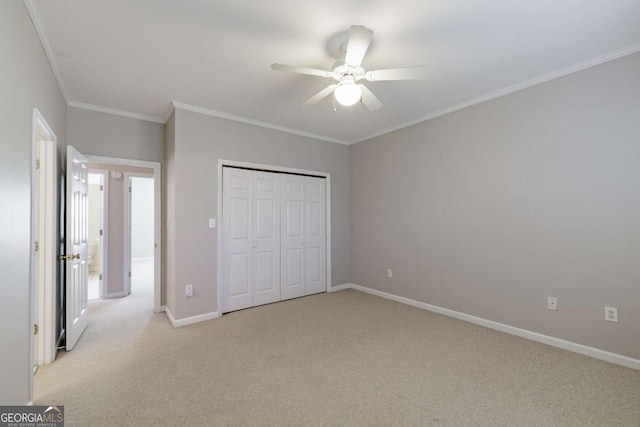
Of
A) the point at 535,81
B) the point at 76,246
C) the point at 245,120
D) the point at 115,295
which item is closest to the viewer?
the point at 535,81

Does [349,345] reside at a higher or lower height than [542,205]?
lower

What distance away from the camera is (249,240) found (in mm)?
3986

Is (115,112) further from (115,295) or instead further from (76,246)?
(115,295)

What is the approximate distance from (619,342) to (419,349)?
162cm

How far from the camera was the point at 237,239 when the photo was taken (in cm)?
388

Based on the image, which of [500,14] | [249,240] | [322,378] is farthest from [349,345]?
[500,14]

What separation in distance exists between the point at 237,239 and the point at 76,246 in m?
1.68

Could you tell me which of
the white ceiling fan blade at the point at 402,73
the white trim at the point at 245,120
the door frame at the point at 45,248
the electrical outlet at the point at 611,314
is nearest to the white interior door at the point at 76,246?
the door frame at the point at 45,248

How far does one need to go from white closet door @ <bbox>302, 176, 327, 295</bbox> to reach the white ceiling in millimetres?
1669

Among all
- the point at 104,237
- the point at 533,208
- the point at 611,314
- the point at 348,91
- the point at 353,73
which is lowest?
the point at 611,314

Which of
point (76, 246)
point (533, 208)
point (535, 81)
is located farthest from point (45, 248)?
point (535, 81)

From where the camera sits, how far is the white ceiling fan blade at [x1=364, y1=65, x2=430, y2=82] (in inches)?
78.2

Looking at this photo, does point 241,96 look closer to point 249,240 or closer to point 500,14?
point 249,240

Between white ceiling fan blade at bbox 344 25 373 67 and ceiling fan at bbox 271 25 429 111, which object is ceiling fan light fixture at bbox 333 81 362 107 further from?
white ceiling fan blade at bbox 344 25 373 67
